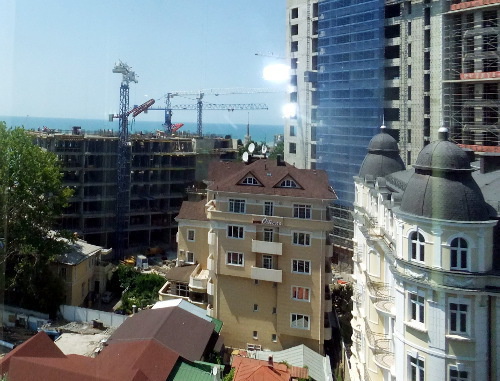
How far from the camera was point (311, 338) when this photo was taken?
19.5 ft

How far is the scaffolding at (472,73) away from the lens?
25.5ft

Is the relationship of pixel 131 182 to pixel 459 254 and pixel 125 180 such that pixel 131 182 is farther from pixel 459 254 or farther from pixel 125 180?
pixel 459 254

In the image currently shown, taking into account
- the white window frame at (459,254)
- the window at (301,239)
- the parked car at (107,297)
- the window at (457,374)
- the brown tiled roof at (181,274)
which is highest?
the white window frame at (459,254)

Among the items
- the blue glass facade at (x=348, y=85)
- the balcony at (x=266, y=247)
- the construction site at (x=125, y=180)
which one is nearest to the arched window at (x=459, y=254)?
the balcony at (x=266, y=247)

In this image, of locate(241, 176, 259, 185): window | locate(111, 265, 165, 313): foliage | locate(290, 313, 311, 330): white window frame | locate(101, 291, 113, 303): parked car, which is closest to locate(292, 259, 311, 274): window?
locate(290, 313, 311, 330): white window frame

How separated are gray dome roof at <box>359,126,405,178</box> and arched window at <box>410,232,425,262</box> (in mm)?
1895

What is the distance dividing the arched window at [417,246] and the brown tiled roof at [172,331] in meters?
2.47

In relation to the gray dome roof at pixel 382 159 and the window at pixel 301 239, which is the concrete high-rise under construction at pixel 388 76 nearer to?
the gray dome roof at pixel 382 159

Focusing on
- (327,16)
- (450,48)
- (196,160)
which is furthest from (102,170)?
(450,48)

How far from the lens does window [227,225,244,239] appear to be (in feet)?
20.1

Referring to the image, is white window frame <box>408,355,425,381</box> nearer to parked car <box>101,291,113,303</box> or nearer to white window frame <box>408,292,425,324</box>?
white window frame <box>408,292,425,324</box>

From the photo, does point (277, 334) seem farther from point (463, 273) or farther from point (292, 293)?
point (463, 273)

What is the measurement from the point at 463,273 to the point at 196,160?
37.5 feet

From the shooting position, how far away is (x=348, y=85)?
32.0 feet
